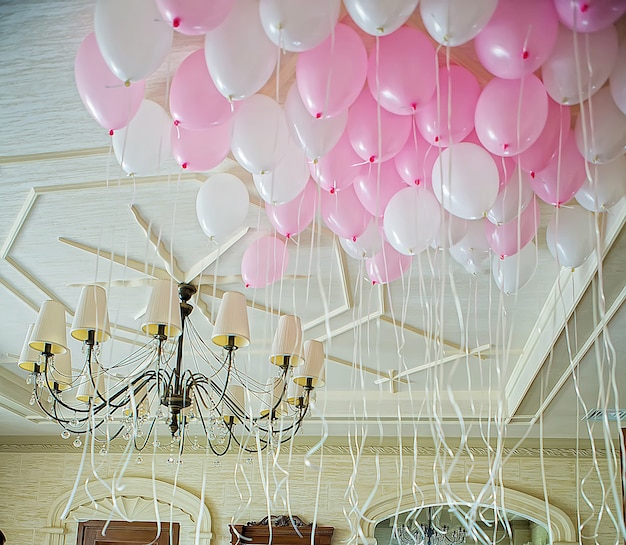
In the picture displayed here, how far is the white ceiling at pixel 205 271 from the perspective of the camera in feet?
7.13

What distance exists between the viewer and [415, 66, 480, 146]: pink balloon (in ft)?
6.40

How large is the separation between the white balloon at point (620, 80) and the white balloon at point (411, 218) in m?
0.56

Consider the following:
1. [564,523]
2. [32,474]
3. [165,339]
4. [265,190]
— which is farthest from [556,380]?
[32,474]

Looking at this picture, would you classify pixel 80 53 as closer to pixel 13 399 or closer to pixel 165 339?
pixel 165 339

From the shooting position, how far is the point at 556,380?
446cm


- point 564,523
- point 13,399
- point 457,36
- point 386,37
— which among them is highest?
point 386,37

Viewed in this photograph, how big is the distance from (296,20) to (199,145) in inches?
24.6

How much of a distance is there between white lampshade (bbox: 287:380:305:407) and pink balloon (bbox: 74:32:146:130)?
5.09 feet

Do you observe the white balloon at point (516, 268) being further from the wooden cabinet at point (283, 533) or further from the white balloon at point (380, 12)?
the wooden cabinet at point (283, 533)

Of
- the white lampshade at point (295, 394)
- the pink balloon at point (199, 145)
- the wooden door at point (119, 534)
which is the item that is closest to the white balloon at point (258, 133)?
the pink balloon at point (199, 145)

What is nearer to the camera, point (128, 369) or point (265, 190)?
point (265, 190)

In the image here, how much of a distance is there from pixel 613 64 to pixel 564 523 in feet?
16.4

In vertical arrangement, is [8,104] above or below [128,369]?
above

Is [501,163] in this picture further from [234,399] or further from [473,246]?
[234,399]
